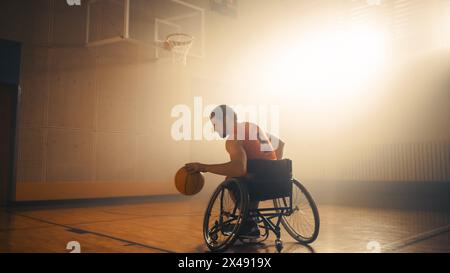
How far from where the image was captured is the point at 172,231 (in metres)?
3.23

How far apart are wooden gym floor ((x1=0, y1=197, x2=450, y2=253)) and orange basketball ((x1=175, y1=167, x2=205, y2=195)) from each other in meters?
0.38

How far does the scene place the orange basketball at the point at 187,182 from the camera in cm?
252

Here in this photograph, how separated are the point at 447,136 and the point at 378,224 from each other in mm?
2590

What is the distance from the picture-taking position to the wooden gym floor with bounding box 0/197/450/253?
99.4 inches

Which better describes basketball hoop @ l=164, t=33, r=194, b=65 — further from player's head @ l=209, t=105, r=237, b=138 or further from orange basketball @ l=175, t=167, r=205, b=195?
orange basketball @ l=175, t=167, r=205, b=195

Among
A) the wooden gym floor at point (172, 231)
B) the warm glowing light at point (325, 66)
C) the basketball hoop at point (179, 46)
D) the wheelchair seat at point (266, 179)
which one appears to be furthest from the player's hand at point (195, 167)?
the warm glowing light at point (325, 66)

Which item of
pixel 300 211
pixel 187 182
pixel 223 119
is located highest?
pixel 223 119

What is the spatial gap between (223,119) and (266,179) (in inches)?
19.5

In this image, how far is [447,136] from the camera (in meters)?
5.40

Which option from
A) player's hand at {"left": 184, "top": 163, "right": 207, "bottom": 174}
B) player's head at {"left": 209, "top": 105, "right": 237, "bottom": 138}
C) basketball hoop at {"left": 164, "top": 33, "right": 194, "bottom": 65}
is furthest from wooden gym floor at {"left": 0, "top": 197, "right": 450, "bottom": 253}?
basketball hoop at {"left": 164, "top": 33, "right": 194, "bottom": 65}

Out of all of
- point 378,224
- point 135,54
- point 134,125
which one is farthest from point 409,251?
point 135,54

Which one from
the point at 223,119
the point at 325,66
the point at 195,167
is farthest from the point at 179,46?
the point at 195,167

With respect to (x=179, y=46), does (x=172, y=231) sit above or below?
below

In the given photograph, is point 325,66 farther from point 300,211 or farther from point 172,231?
point 172,231
